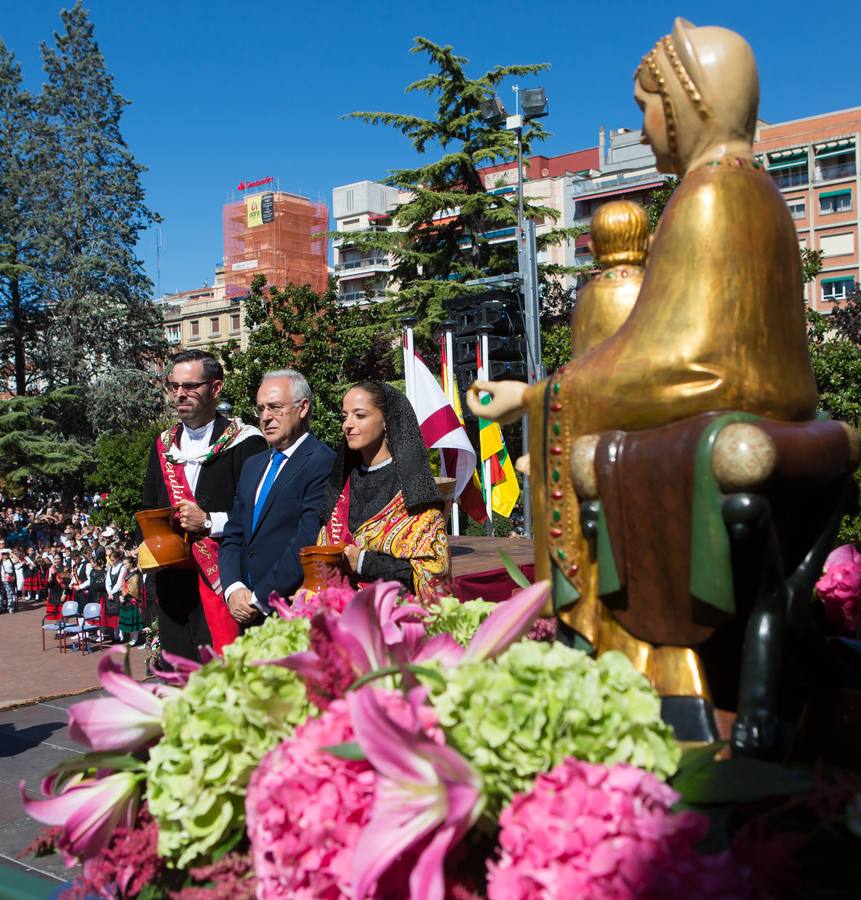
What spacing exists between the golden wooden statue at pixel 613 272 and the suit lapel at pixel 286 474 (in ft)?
6.96

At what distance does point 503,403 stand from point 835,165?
52.1 m

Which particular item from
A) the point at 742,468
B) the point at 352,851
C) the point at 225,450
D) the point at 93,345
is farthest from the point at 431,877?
the point at 93,345

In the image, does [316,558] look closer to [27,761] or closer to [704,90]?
[704,90]

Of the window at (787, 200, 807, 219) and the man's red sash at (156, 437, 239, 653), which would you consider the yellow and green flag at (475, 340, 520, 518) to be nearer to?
Answer: the man's red sash at (156, 437, 239, 653)

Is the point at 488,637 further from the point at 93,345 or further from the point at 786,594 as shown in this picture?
the point at 93,345

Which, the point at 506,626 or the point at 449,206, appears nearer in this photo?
the point at 506,626

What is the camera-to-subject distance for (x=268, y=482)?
429cm

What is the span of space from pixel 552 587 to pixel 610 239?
822 millimetres

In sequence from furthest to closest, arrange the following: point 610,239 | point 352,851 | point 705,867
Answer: point 610,239 < point 352,851 < point 705,867

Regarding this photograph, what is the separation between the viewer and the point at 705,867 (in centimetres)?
114

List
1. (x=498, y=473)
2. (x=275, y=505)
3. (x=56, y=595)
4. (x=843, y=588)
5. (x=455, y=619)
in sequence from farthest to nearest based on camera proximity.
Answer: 1. (x=56, y=595)
2. (x=498, y=473)
3. (x=275, y=505)
4. (x=843, y=588)
5. (x=455, y=619)

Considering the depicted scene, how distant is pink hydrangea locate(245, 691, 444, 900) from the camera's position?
4.36ft

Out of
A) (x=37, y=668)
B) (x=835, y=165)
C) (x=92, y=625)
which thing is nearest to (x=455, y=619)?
(x=37, y=668)

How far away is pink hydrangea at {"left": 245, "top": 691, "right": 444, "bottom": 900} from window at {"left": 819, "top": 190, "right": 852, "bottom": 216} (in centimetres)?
5204
